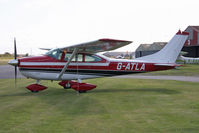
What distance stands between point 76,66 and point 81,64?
27cm

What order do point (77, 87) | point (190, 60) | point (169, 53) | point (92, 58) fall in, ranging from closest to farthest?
1. point (77, 87)
2. point (92, 58)
3. point (169, 53)
4. point (190, 60)

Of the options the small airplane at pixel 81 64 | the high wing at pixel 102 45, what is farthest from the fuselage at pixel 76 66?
the high wing at pixel 102 45

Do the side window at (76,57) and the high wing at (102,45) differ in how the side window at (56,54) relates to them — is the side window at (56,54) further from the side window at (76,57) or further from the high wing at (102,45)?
the high wing at (102,45)

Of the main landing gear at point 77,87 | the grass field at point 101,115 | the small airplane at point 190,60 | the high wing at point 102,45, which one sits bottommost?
the grass field at point 101,115

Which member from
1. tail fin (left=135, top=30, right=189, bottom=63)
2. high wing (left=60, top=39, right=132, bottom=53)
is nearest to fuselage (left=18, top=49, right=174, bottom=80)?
tail fin (left=135, top=30, right=189, bottom=63)

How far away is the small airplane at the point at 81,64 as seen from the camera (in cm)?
968

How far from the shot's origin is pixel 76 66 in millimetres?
10227

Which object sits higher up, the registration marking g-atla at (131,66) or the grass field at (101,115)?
the registration marking g-atla at (131,66)

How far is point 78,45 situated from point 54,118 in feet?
12.6

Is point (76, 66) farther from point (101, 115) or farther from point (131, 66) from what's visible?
point (101, 115)

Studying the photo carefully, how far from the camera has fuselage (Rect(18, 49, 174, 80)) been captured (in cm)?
978

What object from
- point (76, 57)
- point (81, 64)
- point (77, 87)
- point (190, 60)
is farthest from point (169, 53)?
point (190, 60)

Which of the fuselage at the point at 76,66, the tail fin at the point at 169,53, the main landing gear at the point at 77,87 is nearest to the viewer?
the main landing gear at the point at 77,87

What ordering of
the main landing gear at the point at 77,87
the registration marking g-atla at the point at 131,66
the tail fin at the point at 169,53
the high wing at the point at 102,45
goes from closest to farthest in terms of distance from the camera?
the high wing at the point at 102,45, the main landing gear at the point at 77,87, the registration marking g-atla at the point at 131,66, the tail fin at the point at 169,53
